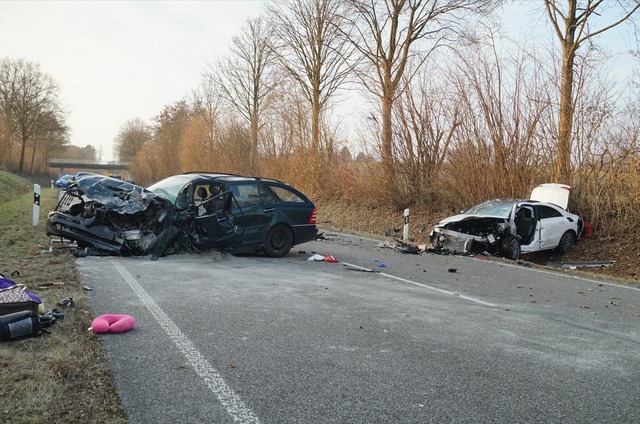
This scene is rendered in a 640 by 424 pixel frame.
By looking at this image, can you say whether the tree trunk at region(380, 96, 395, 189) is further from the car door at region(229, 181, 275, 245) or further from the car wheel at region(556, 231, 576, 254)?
the car door at region(229, 181, 275, 245)

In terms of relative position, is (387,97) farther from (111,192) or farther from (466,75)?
(111,192)

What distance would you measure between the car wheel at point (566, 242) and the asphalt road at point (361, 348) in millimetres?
4747

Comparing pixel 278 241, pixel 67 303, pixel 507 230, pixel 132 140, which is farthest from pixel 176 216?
pixel 132 140

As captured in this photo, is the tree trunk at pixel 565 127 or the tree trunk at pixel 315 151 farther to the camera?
the tree trunk at pixel 315 151

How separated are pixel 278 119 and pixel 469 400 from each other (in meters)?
26.9

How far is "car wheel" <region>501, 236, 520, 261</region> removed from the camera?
12070 millimetres

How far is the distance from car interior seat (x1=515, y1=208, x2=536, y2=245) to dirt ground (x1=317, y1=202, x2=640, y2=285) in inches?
28.4

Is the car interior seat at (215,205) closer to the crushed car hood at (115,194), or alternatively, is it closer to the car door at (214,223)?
the car door at (214,223)

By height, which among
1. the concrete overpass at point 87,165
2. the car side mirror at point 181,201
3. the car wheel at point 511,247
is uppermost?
the concrete overpass at point 87,165

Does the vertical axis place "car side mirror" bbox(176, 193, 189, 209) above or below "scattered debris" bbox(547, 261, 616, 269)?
above

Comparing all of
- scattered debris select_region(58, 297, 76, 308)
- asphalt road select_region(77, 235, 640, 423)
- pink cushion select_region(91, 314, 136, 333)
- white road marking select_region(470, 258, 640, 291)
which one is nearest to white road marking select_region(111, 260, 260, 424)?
asphalt road select_region(77, 235, 640, 423)

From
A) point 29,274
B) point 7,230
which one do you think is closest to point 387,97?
point 7,230

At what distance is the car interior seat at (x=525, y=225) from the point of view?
1237cm

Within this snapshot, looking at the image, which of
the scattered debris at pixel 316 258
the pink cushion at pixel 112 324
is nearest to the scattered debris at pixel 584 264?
the scattered debris at pixel 316 258
